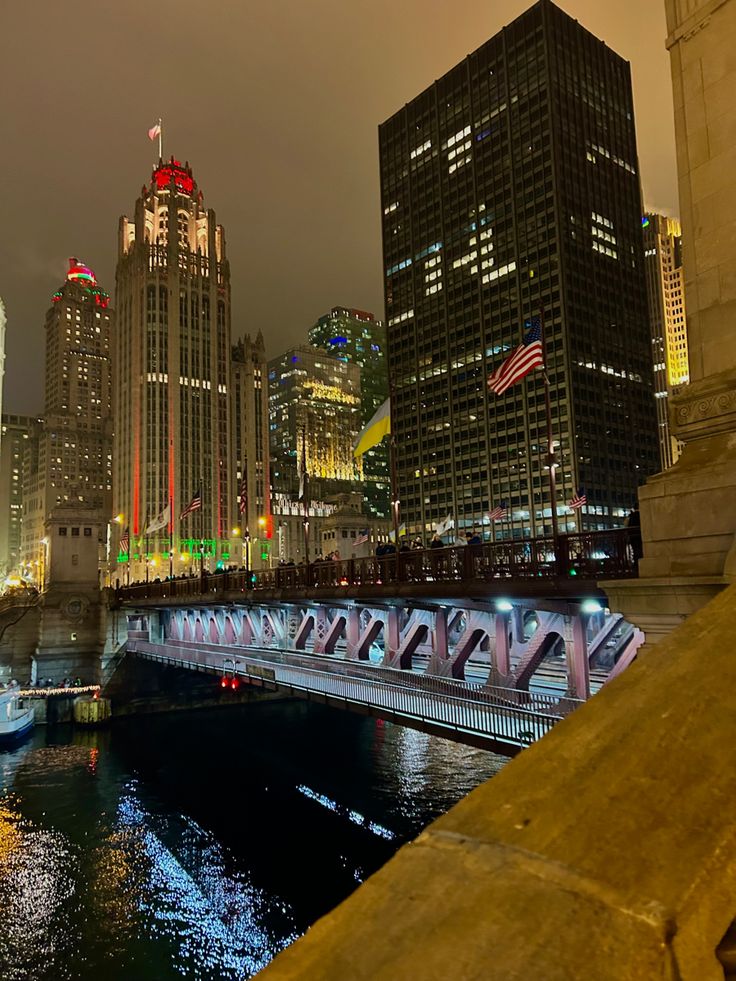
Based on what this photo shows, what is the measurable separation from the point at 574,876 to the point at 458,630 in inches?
880

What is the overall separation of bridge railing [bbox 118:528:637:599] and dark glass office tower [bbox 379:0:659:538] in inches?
4261

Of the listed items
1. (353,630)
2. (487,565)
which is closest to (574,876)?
(487,565)

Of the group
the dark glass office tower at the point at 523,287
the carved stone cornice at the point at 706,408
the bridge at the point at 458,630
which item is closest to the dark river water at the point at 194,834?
the bridge at the point at 458,630

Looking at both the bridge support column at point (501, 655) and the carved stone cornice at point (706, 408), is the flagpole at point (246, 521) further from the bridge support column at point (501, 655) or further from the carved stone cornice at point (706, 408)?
the carved stone cornice at point (706, 408)

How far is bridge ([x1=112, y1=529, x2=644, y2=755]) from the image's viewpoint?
1625 cm

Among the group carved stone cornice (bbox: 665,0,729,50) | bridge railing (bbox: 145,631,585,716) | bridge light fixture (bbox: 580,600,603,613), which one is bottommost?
bridge railing (bbox: 145,631,585,716)

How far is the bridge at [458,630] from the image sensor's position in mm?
16250

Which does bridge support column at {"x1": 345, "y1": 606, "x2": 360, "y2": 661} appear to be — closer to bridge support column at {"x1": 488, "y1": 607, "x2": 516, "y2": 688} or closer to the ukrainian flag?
the ukrainian flag

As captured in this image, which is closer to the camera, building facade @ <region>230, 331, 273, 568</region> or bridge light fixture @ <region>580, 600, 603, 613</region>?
bridge light fixture @ <region>580, 600, 603, 613</region>

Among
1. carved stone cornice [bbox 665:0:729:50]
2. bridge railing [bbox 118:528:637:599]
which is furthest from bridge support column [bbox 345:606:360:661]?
carved stone cornice [bbox 665:0:729:50]

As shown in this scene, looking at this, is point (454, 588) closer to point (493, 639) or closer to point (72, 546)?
point (493, 639)

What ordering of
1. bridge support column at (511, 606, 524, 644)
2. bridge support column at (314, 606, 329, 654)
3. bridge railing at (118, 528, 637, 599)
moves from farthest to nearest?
1. bridge support column at (314, 606, 329, 654)
2. bridge support column at (511, 606, 524, 644)
3. bridge railing at (118, 528, 637, 599)

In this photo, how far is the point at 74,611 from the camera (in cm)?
5794

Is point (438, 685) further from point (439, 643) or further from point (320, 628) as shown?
point (320, 628)
